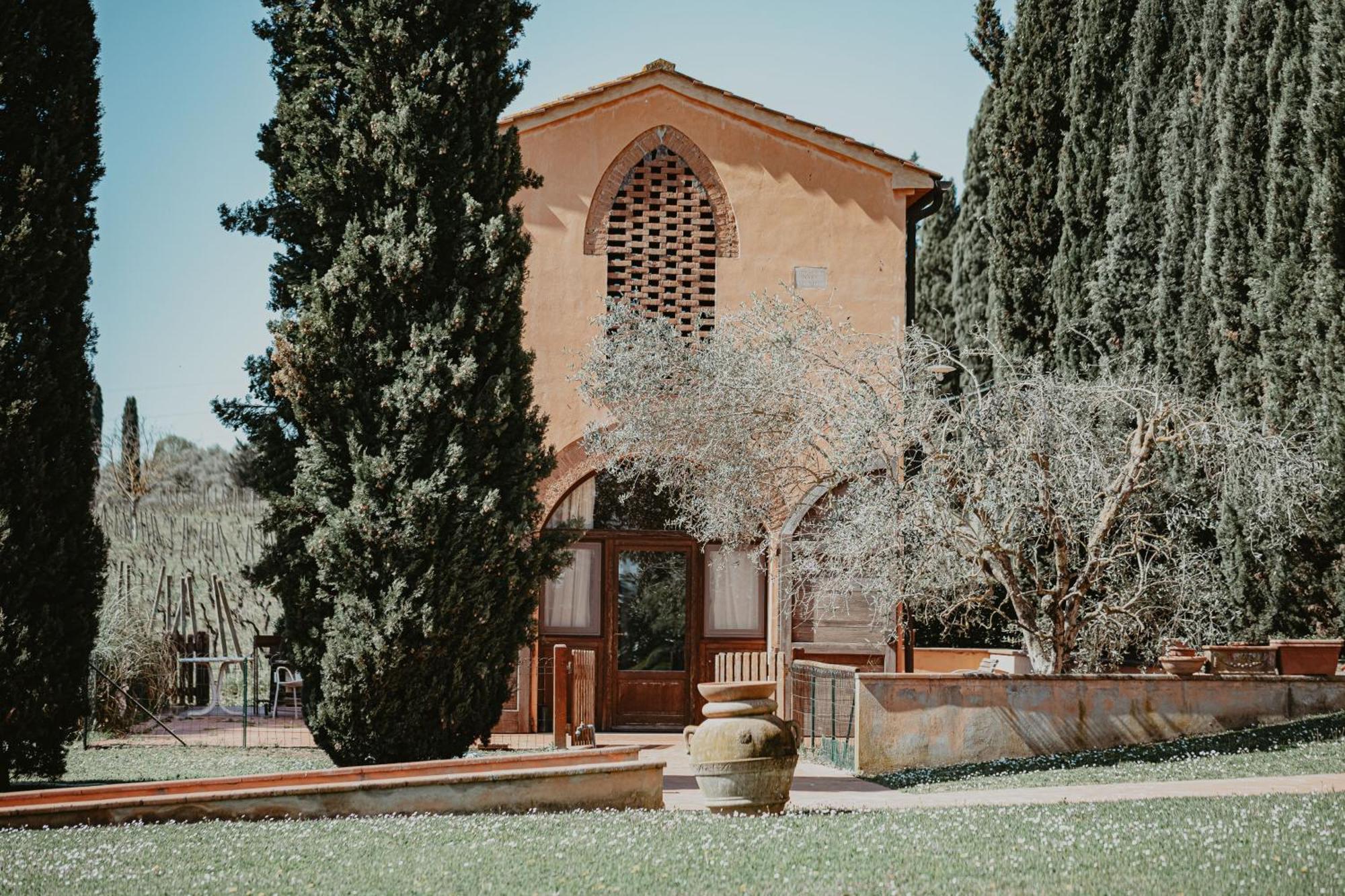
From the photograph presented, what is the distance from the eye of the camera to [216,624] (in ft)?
73.8

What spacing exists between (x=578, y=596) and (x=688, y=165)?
5.47 metres

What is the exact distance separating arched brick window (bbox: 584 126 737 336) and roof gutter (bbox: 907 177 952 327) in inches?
90.9

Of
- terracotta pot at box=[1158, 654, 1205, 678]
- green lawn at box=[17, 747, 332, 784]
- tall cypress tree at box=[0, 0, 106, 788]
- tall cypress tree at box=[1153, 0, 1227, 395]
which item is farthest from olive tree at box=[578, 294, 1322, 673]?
tall cypress tree at box=[0, 0, 106, 788]

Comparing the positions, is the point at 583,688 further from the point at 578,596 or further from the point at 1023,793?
the point at 1023,793

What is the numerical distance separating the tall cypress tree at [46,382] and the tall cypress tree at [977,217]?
561 inches

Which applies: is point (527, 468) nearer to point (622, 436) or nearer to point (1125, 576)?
point (622, 436)

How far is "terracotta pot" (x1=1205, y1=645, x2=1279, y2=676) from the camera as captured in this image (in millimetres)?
13773

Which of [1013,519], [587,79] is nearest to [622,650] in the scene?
[1013,519]

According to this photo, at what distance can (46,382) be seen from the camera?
33.3ft

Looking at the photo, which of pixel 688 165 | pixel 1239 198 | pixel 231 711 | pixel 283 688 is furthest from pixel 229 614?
pixel 1239 198

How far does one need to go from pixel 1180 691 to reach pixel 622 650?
6465 millimetres

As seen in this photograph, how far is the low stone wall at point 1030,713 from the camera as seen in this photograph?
12.0 meters

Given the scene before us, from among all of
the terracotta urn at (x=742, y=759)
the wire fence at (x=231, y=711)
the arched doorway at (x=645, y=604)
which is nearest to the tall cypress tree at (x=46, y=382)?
the wire fence at (x=231, y=711)

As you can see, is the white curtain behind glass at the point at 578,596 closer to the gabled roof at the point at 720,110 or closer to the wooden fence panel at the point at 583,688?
the wooden fence panel at the point at 583,688
